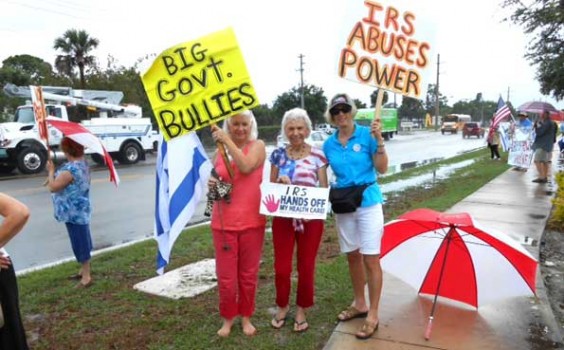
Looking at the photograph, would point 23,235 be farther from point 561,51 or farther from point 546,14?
point 561,51

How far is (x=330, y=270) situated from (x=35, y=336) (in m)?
2.81

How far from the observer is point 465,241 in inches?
149

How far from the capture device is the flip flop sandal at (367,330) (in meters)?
3.65

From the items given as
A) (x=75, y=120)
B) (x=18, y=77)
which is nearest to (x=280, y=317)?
(x=75, y=120)

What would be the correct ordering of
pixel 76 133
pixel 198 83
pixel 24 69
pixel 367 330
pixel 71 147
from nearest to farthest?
1. pixel 198 83
2. pixel 367 330
3. pixel 76 133
4. pixel 71 147
5. pixel 24 69

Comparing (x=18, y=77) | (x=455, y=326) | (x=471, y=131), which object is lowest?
(x=471, y=131)

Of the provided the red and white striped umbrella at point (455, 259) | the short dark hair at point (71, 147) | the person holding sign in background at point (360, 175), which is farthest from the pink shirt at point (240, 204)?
the short dark hair at point (71, 147)

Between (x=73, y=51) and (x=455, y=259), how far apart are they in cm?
3874

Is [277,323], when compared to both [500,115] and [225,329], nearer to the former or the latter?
[225,329]

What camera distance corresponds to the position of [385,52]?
379 cm

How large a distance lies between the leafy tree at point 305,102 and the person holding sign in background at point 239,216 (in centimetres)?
4423

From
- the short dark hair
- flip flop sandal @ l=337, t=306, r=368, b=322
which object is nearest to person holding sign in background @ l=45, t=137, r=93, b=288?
the short dark hair

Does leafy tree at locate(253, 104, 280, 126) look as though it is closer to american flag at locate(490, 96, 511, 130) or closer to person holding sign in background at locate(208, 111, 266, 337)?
american flag at locate(490, 96, 511, 130)

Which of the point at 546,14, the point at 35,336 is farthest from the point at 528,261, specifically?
the point at 546,14
